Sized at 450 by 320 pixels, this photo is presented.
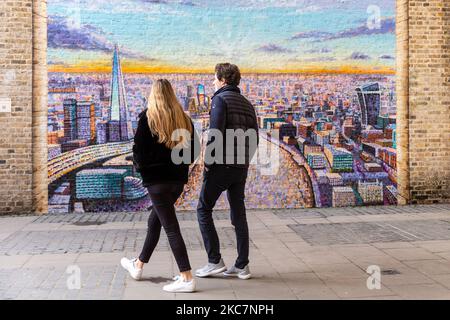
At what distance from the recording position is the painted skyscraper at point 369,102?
10.7 metres

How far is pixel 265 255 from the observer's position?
674 centimetres

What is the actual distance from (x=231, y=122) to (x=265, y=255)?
192cm

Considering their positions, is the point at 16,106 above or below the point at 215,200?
above

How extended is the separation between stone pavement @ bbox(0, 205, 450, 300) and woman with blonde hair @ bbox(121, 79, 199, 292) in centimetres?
44

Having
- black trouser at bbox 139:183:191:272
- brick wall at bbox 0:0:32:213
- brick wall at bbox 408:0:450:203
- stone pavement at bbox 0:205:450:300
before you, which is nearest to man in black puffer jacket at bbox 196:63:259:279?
stone pavement at bbox 0:205:450:300

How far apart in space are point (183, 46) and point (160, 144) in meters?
5.45

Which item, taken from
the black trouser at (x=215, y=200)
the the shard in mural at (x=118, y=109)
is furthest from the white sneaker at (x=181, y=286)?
the the shard in mural at (x=118, y=109)

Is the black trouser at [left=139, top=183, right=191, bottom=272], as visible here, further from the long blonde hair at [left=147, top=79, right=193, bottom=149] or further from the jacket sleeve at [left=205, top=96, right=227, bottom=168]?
the jacket sleeve at [left=205, top=96, right=227, bottom=168]

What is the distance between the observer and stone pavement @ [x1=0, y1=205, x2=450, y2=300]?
528 centimetres

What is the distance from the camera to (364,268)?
6.06m

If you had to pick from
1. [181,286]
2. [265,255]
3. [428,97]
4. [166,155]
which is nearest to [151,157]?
[166,155]

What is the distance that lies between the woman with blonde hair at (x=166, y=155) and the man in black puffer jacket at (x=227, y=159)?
31 centimetres

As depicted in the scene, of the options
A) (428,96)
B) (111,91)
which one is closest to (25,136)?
(111,91)

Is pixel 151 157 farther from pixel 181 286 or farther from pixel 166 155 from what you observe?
pixel 181 286
